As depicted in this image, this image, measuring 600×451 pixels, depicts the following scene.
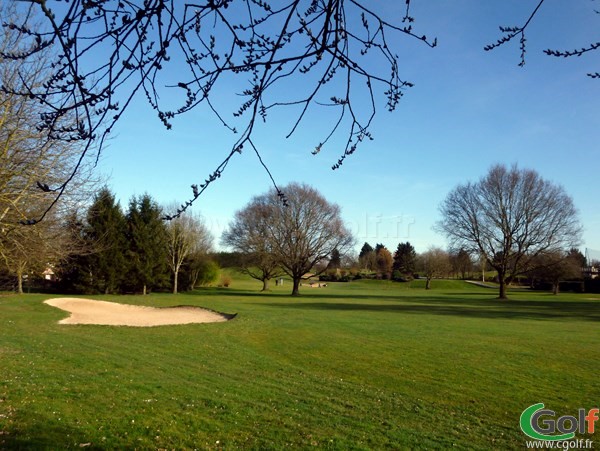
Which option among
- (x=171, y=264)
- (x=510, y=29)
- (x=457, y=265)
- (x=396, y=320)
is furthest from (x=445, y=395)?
(x=457, y=265)

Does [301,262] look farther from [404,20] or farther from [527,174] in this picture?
[404,20]

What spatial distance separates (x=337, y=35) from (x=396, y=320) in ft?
68.9

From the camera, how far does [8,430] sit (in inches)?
213

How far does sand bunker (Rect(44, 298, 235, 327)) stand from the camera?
68.5 feet

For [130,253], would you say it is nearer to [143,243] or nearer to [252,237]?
[143,243]

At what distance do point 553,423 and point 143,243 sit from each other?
112 ft

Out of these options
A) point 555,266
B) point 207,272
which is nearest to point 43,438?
point 207,272

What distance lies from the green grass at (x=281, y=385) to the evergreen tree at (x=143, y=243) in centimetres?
1889

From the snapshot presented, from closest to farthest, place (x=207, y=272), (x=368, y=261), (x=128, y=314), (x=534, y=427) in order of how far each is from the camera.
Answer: (x=534, y=427) → (x=128, y=314) → (x=207, y=272) → (x=368, y=261)

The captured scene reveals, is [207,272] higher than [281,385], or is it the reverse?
[207,272]

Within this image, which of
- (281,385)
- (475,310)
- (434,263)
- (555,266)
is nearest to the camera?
(281,385)

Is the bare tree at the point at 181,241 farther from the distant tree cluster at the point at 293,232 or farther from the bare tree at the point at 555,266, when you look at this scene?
the bare tree at the point at 555,266

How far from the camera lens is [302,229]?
132ft

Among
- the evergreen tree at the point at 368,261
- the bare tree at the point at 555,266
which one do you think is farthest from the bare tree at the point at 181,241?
the evergreen tree at the point at 368,261
